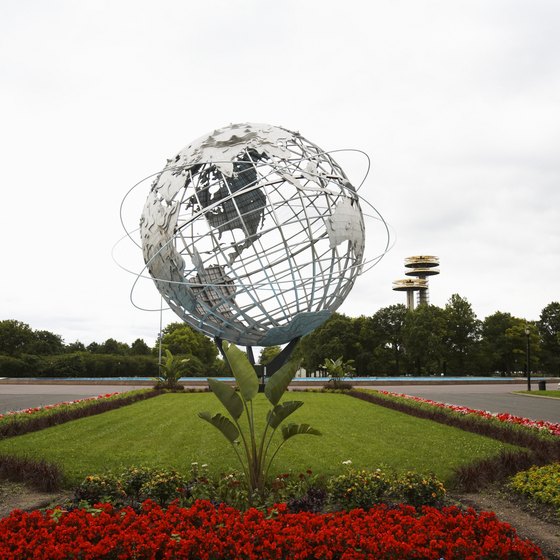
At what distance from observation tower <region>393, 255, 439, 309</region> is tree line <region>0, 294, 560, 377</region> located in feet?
79.0

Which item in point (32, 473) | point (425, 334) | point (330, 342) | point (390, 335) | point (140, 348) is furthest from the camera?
point (140, 348)

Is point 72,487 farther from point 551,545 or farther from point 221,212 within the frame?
point 221,212

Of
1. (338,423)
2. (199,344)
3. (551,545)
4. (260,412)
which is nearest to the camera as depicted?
(551,545)

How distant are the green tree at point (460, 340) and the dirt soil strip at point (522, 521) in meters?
46.4

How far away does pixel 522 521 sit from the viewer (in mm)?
6297

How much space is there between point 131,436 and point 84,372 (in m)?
37.4

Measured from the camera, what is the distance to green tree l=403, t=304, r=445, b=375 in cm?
4900

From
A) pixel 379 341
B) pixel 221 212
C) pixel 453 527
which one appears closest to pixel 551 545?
pixel 453 527

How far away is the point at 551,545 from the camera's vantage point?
5469 mm

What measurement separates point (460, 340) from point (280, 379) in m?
49.7

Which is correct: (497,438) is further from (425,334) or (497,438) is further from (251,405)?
(425,334)

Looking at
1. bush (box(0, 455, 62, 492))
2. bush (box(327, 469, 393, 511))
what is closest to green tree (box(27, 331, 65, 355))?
bush (box(0, 455, 62, 492))

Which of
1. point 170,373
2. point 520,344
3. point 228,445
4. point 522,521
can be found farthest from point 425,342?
point 522,521

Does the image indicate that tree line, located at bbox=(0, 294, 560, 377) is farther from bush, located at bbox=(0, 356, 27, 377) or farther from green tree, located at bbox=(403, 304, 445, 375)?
bush, located at bbox=(0, 356, 27, 377)
